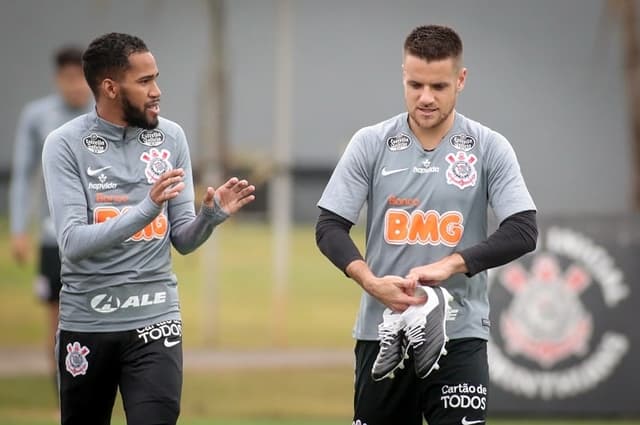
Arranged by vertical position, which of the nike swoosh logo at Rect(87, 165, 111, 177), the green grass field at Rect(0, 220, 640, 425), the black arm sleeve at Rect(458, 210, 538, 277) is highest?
the nike swoosh logo at Rect(87, 165, 111, 177)

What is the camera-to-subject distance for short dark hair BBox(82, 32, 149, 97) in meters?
5.91

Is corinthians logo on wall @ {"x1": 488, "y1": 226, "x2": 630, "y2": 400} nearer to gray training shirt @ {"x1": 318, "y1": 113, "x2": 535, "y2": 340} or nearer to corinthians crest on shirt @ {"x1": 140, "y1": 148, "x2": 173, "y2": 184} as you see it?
gray training shirt @ {"x1": 318, "y1": 113, "x2": 535, "y2": 340}

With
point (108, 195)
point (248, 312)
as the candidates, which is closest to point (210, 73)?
point (248, 312)

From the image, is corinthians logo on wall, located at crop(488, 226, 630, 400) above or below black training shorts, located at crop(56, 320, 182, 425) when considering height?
below

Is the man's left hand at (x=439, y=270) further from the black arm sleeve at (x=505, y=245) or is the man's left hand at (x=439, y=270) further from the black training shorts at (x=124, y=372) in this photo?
the black training shorts at (x=124, y=372)

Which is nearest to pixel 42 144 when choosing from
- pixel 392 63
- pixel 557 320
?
pixel 557 320

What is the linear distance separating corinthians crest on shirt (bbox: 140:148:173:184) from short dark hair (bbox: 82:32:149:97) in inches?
14.2

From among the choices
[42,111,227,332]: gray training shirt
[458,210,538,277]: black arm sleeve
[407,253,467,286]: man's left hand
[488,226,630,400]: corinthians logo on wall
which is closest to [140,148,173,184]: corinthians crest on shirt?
[42,111,227,332]: gray training shirt

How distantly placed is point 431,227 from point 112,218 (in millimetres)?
1313

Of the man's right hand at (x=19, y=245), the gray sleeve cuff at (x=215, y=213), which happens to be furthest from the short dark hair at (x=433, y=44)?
the man's right hand at (x=19, y=245)

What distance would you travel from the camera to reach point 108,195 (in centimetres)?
585

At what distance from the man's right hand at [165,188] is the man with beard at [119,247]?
0.26 metres

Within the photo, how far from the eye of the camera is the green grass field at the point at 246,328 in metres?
11.3

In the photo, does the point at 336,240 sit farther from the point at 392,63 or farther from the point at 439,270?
the point at 392,63
